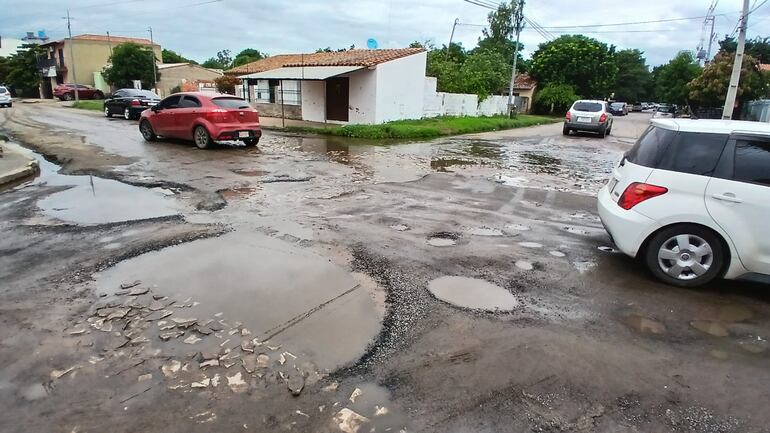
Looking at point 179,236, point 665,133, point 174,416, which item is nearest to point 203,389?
point 174,416

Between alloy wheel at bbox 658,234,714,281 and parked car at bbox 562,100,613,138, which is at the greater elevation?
parked car at bbox 562,100,613,138

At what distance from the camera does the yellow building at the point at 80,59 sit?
5241 cm

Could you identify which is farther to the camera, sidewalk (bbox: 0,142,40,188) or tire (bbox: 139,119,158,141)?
tire (bbox: 139,119,158,141)

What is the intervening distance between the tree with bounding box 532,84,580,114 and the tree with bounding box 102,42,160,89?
1457 inches

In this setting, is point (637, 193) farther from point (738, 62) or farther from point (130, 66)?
point (130, 66)

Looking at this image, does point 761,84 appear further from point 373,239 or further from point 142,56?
point 142,56

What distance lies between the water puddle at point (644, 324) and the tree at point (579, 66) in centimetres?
4593

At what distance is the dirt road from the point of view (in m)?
2.84

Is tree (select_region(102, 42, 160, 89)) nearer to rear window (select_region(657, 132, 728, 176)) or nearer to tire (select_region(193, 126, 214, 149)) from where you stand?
tire (select_region(193, 126, 214, 149))

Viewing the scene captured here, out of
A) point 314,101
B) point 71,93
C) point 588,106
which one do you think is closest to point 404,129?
point 314,101

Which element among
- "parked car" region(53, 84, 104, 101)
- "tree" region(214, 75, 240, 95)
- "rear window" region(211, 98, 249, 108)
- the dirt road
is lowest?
the dirt road

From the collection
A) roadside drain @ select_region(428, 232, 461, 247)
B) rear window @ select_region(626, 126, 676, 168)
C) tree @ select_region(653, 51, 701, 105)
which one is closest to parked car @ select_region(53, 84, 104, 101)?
roadside drain @ select_region(428, 232, 461, 247)

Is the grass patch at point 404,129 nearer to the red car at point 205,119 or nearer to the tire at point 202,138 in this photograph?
the red car at point 205,119

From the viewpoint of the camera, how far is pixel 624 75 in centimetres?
7769
